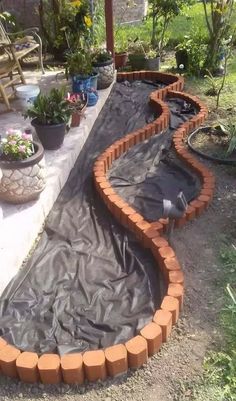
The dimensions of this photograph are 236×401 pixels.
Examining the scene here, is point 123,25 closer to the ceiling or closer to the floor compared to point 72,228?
closer to the ceiling

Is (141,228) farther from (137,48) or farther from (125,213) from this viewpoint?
(137,48)

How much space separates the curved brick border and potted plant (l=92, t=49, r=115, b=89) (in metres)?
1.59

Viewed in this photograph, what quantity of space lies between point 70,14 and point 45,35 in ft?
6.31

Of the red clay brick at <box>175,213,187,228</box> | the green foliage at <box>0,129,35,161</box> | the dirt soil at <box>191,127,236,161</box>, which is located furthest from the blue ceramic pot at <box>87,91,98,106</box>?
the red clay brick at <box>175,213,187,228</box>

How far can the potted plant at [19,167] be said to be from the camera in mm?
2846

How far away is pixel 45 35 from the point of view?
7.14 meters

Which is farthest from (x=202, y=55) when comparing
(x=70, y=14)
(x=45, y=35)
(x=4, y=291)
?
(x=4, y=291)

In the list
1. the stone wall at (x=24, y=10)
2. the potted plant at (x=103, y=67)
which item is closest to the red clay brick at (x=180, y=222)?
the potted plant at (x=103, y=67)

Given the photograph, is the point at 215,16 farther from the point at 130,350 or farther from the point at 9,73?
the point at 130,350

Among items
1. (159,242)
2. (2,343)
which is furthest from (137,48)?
(2,343)

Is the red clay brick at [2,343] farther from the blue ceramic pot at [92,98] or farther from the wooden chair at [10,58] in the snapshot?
the blue ceramic pot at [92,98]

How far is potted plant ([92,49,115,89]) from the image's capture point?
5203 millimetres

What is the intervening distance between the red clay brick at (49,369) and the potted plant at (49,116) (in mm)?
2099

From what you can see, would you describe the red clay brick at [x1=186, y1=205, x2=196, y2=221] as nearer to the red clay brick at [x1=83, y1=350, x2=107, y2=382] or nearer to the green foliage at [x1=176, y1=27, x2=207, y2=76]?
the red clay brick at [x1=83, y1=350, x2=107, y2=382]
